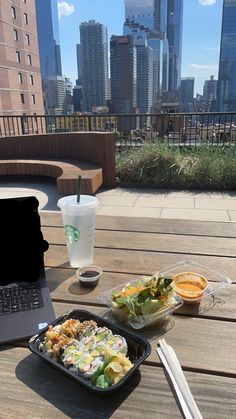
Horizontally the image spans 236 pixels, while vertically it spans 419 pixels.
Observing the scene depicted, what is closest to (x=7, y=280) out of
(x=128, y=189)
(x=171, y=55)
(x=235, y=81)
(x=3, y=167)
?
(x=128, y=189)

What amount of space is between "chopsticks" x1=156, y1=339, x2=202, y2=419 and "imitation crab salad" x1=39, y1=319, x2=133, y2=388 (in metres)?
0.10

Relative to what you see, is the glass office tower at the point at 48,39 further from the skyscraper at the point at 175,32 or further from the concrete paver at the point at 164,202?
the concrete paver at the point at 164,202

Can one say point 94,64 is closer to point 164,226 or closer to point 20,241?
point 164,226

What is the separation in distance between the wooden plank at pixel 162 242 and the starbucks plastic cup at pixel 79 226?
0.21 m

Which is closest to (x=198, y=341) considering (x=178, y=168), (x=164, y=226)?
(x=164, y=226)

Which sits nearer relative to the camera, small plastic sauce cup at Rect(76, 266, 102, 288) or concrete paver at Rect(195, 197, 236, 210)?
small plastic sauce cup at Rect(76, 266, 102, 288)

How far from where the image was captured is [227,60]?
65438 millimetres

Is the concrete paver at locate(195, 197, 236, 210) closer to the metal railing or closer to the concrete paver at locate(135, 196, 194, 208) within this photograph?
the concrete paver at locate(135, 196, 194, 208)

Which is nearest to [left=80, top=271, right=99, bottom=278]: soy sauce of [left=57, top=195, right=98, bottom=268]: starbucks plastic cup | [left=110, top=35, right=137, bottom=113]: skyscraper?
[left=57, top=195, right=98, bottom=268]: starbucks plastic cup

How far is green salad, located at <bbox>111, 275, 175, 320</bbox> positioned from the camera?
88 cm

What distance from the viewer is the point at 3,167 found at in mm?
5789

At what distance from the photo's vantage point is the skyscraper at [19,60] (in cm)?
4081

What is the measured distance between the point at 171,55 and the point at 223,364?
3628 inches

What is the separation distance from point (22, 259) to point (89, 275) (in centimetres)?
24
